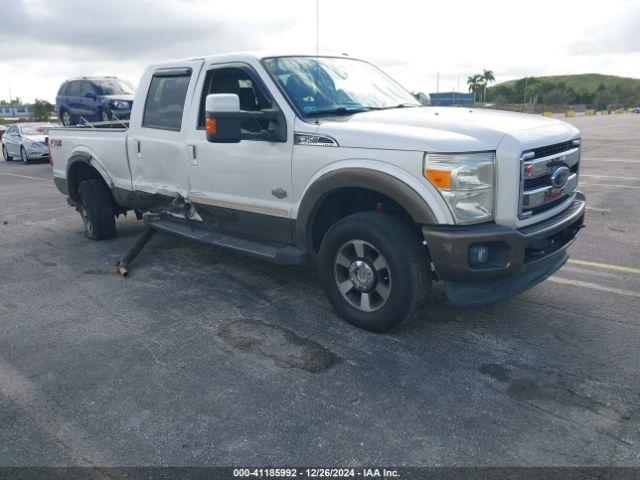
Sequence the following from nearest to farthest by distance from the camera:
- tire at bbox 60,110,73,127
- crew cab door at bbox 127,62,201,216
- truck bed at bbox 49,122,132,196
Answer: crew cab door at bbox 127,62,201,216 < truck bed at bbox 49,122,132,196 < tire at bbox 60,110,73,127

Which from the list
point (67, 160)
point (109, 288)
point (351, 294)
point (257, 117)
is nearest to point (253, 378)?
point (351, 294)

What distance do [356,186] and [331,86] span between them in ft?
4.09

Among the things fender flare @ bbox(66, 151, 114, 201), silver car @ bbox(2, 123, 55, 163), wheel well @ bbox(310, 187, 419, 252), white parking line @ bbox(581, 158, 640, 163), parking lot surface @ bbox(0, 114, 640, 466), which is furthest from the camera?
silver car @ bbox(2, 123, 55, 163)

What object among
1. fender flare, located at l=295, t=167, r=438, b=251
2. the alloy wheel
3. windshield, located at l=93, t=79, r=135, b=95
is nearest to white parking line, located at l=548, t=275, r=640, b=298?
the alloy wheel

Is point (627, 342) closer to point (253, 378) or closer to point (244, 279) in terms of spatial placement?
point (253, 378)

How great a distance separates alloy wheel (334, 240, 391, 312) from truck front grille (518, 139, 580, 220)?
3.32 feet

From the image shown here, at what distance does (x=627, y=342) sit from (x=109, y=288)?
4418mm

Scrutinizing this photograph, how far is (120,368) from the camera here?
12.1 feet

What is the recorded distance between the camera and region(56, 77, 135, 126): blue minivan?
15.9 metres

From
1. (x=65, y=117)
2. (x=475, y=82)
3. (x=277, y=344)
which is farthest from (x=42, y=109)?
(x=475, y=82)

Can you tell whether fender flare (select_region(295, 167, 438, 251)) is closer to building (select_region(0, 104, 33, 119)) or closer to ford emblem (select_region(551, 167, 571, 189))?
ford emblem (select_region(551, 167, 571, 189))

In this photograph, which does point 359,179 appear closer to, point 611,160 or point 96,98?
point 611,160

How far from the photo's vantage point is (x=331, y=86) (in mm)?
4727

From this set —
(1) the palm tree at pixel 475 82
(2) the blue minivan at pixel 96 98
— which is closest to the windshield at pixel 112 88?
(2) the blue minivan at pixel 96 98
